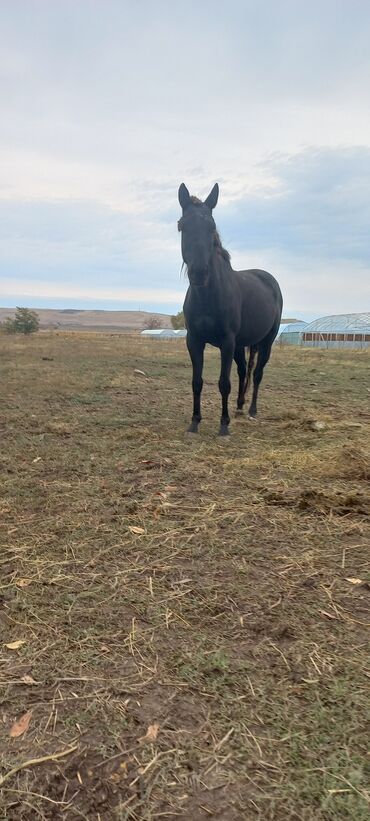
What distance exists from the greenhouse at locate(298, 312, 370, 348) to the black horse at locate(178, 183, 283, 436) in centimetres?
3465

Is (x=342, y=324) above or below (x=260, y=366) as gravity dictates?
above

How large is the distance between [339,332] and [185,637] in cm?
4176

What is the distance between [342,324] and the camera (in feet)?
144

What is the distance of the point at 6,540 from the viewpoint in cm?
269

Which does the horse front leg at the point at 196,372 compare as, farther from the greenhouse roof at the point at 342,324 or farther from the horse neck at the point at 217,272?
the greenhouse roof at the point at 342,324

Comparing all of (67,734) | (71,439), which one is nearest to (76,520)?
(67,734)

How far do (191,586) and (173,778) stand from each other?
0.98m

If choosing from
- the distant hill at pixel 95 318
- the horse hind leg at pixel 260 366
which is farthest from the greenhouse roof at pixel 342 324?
the distant hill at pixel 95 318

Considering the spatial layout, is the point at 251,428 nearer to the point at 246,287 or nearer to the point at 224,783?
the point at 246,287

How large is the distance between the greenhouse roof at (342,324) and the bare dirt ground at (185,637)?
39.6m

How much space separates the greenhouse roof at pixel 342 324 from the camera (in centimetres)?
4166

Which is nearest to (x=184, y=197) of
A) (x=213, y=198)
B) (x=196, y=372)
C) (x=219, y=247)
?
(x=213, y=198)

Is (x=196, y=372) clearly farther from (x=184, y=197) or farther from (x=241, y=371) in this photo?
(x=184, y=197)

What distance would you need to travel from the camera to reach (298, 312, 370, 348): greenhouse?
38.4m
